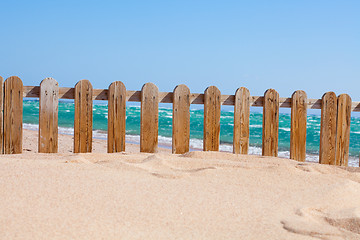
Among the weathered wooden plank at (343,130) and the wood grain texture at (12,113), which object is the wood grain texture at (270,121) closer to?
the weathered wooden plank at (343,130)

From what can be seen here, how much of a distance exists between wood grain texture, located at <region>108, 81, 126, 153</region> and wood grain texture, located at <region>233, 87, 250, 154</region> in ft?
5.05

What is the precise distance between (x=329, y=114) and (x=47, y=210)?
4640 mm

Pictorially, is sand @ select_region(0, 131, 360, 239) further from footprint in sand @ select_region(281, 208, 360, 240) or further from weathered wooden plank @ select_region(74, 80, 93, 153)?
weathered wooden plank @ select_region(74, 80, 93, 153)

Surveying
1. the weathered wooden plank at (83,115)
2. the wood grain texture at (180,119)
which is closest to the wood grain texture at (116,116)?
the weathered wooden plank at (83,115)

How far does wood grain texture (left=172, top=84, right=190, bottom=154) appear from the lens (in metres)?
4.84

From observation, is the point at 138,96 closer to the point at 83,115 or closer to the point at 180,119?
the point at 180,119

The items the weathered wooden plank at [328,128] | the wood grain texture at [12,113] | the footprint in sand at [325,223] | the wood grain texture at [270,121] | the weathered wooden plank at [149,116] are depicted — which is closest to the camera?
the footprint in sand at [325,223]

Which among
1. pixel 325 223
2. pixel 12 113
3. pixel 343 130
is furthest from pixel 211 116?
pixel 325 223

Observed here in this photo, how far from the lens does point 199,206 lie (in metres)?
2.03

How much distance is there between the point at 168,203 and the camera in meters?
2.01

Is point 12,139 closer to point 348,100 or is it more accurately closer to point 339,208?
point 339,208

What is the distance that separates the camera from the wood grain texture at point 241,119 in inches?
196

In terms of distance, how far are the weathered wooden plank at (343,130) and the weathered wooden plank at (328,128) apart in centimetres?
7

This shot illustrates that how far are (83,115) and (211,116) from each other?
5.59 feet
